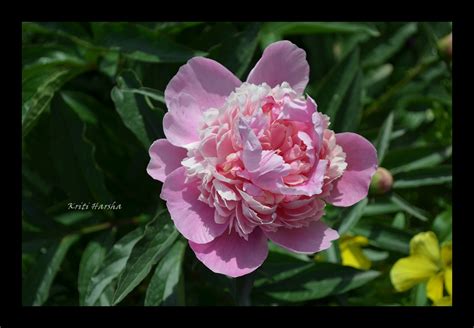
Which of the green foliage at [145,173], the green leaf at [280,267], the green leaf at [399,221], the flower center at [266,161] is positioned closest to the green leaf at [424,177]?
the green foliage at [145,173]

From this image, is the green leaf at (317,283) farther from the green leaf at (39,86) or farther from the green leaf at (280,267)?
the green leaf at (39,86)

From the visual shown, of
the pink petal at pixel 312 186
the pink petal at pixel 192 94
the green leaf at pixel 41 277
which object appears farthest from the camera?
the green leaf at pixel 41 277

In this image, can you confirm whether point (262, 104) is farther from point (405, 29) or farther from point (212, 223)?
point (405, 29)

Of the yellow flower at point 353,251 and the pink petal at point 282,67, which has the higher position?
the pink petal at point 282,67

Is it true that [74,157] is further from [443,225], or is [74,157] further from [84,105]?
[443,225]

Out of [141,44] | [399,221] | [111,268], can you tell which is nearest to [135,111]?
[141,44]

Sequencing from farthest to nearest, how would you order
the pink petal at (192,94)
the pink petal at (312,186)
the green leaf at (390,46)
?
the green leaf at (390,46), the pink petal at (192,94), the pink petal at (312,186)
